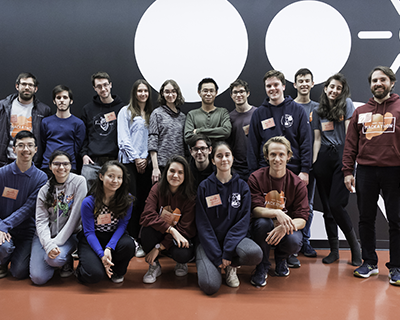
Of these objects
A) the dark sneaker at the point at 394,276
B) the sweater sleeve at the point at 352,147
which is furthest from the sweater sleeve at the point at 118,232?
the dark sneaker at the point at 394,276

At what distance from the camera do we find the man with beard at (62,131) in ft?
9.61

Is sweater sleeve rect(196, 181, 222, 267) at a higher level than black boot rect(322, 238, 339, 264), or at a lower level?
higher

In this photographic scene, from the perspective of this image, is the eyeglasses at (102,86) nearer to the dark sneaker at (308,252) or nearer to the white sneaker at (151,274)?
the white sneaker at (151,274)

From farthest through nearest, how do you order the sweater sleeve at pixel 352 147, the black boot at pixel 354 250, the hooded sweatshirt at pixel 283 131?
the black boot at pixel 354 250, the hooded sweatshirt at pixel 283 131, the sweater sleeve at pixel 352 147

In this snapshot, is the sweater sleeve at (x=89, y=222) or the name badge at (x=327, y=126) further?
the name badge at (x=327, y=126)

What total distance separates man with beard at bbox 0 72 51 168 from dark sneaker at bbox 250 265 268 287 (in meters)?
2.54

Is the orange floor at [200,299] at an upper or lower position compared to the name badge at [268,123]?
lower

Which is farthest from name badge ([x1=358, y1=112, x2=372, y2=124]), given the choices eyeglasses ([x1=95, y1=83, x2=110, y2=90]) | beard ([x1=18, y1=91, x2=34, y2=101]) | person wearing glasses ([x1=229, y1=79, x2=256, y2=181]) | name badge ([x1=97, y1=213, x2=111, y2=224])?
beard ([x1=18, y1=91, x2=34, y2=101])

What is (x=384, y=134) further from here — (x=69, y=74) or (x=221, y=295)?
(x=69, y=74)

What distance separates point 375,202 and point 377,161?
14.4 inches

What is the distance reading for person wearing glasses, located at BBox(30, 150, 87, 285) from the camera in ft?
7.34

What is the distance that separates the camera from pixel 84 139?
A: 10.0 ft

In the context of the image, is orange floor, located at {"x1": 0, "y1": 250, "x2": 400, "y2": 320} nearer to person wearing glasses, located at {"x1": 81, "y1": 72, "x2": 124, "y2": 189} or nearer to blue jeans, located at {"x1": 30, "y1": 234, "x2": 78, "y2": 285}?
blue jeans, located at {"x1": 30, "y1": 234, "x2": 78, "y2": 285}

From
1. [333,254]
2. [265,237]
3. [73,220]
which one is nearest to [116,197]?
[73,220]
